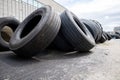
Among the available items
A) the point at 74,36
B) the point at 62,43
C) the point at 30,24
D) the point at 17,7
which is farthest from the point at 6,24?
the point at 17,7

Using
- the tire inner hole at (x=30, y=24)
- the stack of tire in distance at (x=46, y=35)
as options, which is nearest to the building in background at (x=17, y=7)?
the stack of tire in distance at (x=46, y=35)

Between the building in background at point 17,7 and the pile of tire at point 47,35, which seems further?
the building in background at point 17,7

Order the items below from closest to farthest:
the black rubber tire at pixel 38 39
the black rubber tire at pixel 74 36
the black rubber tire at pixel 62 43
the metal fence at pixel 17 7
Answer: the black rubber tire at pixel 38 39 → the black rubber tire at pixel 74 36 → the black rubber tire at pixel 62 43 → the metal fence at pixel 17 7

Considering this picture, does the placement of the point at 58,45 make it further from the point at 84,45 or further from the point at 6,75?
the point at 6,75

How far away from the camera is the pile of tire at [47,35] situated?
3482mm

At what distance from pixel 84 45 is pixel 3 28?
9.59ft

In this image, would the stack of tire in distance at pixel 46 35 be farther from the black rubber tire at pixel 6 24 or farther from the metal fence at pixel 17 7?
the metal fence at pixel 17 7

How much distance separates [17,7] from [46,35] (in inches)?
670

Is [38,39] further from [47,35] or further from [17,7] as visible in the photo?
[17,7]

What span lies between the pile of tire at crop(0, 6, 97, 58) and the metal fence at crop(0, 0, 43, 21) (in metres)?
12.3

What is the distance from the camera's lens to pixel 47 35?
3541 mm

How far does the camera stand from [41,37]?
3.45 meters

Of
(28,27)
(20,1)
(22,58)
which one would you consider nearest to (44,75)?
(22,58)

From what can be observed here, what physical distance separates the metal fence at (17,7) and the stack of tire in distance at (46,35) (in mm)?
12259
